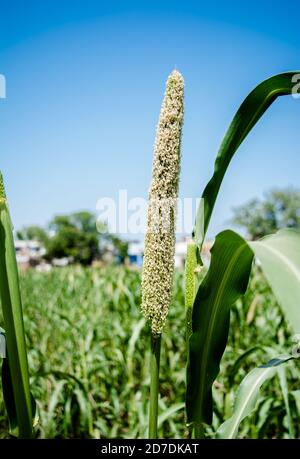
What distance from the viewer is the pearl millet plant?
3.42 feet

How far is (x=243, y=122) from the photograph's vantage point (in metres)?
1.04

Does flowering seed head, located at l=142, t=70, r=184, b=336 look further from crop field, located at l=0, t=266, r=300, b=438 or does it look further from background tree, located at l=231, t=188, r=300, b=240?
background tree, located at l=231, t=188, r=300, b=240

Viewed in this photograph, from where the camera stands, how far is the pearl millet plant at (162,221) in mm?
1043

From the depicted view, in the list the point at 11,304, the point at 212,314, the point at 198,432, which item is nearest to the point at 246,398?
the point at 198,432

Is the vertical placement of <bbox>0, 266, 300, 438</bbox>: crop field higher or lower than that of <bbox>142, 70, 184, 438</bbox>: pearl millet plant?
lower

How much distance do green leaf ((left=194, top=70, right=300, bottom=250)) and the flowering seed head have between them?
75mm

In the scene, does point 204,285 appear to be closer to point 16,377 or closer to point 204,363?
point 204,363

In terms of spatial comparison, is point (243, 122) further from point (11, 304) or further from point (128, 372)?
point (128, 372)

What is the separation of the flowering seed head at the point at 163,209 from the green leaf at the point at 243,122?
0.25 ft

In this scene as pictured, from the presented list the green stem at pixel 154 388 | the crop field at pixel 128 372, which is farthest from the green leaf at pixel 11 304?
the crop field at pixel 128 372

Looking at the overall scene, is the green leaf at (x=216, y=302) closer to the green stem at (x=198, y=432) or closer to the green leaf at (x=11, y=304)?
the green stem at (x=198, y=432)

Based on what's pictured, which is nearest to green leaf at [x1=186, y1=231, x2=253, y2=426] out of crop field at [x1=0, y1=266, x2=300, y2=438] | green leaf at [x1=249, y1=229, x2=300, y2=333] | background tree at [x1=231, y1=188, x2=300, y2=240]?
green leaf at [x1=249, y1=229, x2=300, y2=333]

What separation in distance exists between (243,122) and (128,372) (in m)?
2.96
